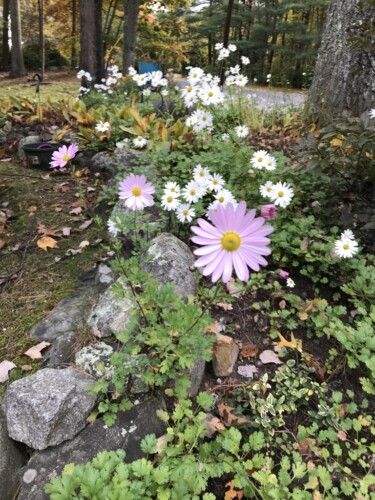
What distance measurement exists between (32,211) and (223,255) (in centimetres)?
281

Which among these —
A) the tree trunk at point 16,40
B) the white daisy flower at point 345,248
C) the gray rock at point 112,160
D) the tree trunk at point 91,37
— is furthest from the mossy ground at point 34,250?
the tree trunk at point 16,40

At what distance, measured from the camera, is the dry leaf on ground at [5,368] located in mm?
1907

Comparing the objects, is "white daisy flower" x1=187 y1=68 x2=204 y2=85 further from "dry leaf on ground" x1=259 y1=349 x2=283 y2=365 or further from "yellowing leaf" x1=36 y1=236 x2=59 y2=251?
"dry leaf on ground" x1=259 y1=349 x2=283 y2=365

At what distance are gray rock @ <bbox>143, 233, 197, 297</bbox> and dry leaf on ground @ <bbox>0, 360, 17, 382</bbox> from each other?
86 cm

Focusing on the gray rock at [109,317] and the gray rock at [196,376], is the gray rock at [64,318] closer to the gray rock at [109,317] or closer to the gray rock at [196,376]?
the gray rock at [109,317]

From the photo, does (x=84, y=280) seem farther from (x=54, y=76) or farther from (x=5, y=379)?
(x=54, y=76)

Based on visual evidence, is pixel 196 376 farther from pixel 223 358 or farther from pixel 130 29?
pixel 130 29

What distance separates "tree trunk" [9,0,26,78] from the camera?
11.5 meters

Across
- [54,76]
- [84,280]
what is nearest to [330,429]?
[84,280]

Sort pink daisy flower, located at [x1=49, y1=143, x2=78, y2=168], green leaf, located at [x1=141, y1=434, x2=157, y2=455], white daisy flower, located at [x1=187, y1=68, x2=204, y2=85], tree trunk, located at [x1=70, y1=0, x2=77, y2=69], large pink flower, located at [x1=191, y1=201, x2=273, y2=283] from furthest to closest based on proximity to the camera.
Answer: tree trunk, located at [x1=70, y1=0, x2=77, y2=69]
white daisy flower, located at [x1=187, y1=68, x2=204, y2=85]
pink daisy flower, located at [x1=49, y1=143, x2=78, y2=168]
green leaf, located at [x1=141, y1=434, x2=157, y2=455]
large pink flower, located at [x1=191, y1=201, x2=273, y2=283]

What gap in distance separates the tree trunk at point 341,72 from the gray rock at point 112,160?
2.10 meters

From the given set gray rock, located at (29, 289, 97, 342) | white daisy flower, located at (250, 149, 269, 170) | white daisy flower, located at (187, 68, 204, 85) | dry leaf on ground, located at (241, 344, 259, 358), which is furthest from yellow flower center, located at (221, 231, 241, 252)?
white daisy flower, located at (187, 68, 204, 85)

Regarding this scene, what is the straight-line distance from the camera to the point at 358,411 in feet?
6.07

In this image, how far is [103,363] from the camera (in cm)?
179
